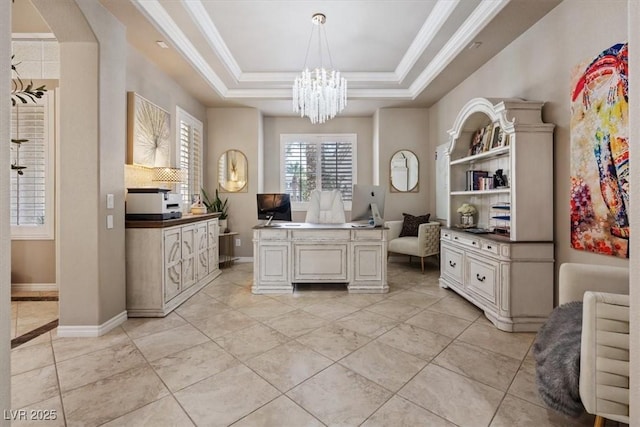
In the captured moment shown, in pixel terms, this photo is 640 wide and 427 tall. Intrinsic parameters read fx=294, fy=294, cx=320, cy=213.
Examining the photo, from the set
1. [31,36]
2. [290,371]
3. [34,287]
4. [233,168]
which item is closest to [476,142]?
[290,371]

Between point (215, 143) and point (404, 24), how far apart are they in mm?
3818

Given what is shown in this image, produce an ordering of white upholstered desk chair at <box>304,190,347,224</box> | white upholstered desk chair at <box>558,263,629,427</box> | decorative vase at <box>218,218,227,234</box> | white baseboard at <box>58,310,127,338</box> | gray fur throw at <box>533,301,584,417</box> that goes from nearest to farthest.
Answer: white upholstered desk chair at <box>558,263,629,427</box> → gray fur throw at <box>533,301,584,417</box> → white baseboard at <box>58,310,127,338</box> → white upholstered desk chair at <box>304,190,347,224</box> → decorative vase at <box>218,218,227,234</box>

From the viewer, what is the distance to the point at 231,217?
18.7 feet

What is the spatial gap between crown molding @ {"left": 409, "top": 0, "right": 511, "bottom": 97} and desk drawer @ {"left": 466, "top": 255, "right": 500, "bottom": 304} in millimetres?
2370

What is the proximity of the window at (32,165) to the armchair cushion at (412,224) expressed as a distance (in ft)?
16.8

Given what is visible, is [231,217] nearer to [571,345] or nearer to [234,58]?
[234,58]

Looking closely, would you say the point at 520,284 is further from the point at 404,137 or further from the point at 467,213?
the point at 404,137

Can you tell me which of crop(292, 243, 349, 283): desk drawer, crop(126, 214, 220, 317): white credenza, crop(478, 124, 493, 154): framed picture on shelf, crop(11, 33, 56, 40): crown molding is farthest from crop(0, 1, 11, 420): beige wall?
crop(478, 124, 493, 154): framed picture on shelf

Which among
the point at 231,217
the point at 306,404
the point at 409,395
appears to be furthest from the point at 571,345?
the point at 231,217

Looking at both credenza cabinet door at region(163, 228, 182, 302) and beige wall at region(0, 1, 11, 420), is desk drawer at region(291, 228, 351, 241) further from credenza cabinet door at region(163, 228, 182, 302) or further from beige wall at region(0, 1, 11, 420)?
beige wall at region(0, 1, 11, 420)

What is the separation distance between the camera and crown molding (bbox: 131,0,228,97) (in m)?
2.76

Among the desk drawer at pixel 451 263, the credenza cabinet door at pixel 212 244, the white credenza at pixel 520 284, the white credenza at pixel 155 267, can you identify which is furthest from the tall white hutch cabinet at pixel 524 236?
the credenza cabinet door at pixel 212 244

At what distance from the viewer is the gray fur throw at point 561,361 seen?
4.77 feet

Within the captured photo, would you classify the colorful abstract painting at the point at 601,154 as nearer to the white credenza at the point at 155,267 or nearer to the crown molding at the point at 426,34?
the crown molding at the point at 426,34
